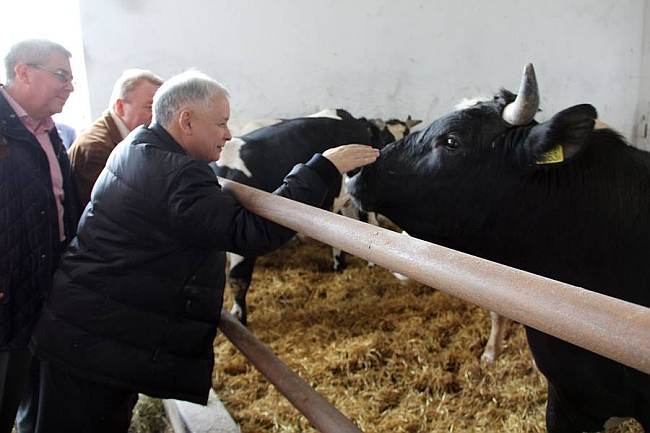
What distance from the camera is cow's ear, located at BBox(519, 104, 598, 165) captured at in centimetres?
165

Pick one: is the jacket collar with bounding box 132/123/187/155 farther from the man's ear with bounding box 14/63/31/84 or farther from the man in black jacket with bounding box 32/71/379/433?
the man's ear with bounding box 14/63/31/84

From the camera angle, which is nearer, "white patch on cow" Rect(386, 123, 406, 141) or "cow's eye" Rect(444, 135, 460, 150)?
"cow's eye" Rect(444, 135, 460, 150)

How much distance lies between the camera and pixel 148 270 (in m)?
1.72

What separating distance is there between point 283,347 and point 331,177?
91.2 inches

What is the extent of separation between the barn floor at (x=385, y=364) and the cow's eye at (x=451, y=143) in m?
1.46

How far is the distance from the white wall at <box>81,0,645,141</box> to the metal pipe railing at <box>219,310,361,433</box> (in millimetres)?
4777

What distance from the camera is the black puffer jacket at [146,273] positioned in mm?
Answer: 1596

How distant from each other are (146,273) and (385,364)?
2041mm

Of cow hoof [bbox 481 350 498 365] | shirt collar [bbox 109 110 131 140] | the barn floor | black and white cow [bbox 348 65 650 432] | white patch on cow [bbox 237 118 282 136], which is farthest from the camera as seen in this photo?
white patch on cow [bbox 237 118 282 136]

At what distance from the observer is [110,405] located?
1886 millimetres

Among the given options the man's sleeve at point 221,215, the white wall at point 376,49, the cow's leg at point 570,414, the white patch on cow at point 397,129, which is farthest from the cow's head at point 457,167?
the white wall at point 376,49

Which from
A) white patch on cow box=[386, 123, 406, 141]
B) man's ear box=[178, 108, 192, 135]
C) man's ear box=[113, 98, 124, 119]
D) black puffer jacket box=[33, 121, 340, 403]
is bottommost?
white patch on cow box=[386, 123, 406, 141]

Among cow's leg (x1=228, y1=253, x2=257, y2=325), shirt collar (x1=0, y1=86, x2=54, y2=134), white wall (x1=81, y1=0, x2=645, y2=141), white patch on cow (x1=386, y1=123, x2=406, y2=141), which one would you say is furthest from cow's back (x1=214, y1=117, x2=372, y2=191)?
shirt collar (x1=0, y1=86, x2=54, y2=134)

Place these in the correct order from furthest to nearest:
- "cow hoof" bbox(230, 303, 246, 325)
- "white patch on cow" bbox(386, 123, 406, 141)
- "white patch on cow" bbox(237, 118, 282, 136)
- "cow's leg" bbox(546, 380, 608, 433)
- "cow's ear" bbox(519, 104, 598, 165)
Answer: "white patch on cow" bbox(386, 123, 406, 141) < "white patch on cow" bbox(237, 118, 282, 136) < "cow hoof" bbox(230, 303, 246, 325) < "cow's leg" bbox(546, 380, 608, 433) < "cow's ear" bbox(519, 104, 598, 165)
